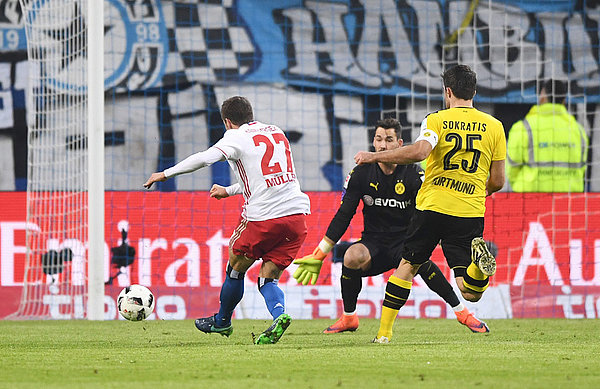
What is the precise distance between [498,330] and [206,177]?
19.9ft

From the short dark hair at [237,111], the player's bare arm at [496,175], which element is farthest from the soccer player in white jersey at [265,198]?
the player's bare arm at [496,175]

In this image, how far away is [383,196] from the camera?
→ 7.88 meters

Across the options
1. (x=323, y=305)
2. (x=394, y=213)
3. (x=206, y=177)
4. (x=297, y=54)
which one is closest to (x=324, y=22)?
(x=297, y=54)

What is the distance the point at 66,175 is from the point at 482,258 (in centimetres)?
603

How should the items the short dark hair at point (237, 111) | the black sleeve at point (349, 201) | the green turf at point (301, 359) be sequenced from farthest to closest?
the black sleeve at point (349, 201) < the short dark hair at point (237, 111) < the green turf at point (301, 359)

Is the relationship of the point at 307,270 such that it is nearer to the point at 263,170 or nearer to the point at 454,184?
the point at 263,170

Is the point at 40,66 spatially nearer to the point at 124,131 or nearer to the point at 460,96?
the point at 124,131

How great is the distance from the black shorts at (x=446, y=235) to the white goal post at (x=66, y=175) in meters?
4.21

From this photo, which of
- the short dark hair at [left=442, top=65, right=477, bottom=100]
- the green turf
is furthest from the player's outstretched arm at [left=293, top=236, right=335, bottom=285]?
the short dark hair at [left=442, top=65, right=477, bottom=100]

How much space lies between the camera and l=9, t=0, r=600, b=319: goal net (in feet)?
35.5

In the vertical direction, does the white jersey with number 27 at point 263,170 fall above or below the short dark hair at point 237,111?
below

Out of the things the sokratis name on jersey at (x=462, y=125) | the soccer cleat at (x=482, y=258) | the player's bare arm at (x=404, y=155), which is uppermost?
the sokratis name on jersey at (x=462, y=125)

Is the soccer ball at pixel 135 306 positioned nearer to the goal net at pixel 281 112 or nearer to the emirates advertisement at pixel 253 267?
the emirates advertisement at pixel 253 267

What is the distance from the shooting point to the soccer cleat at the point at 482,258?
5953 millimetres
